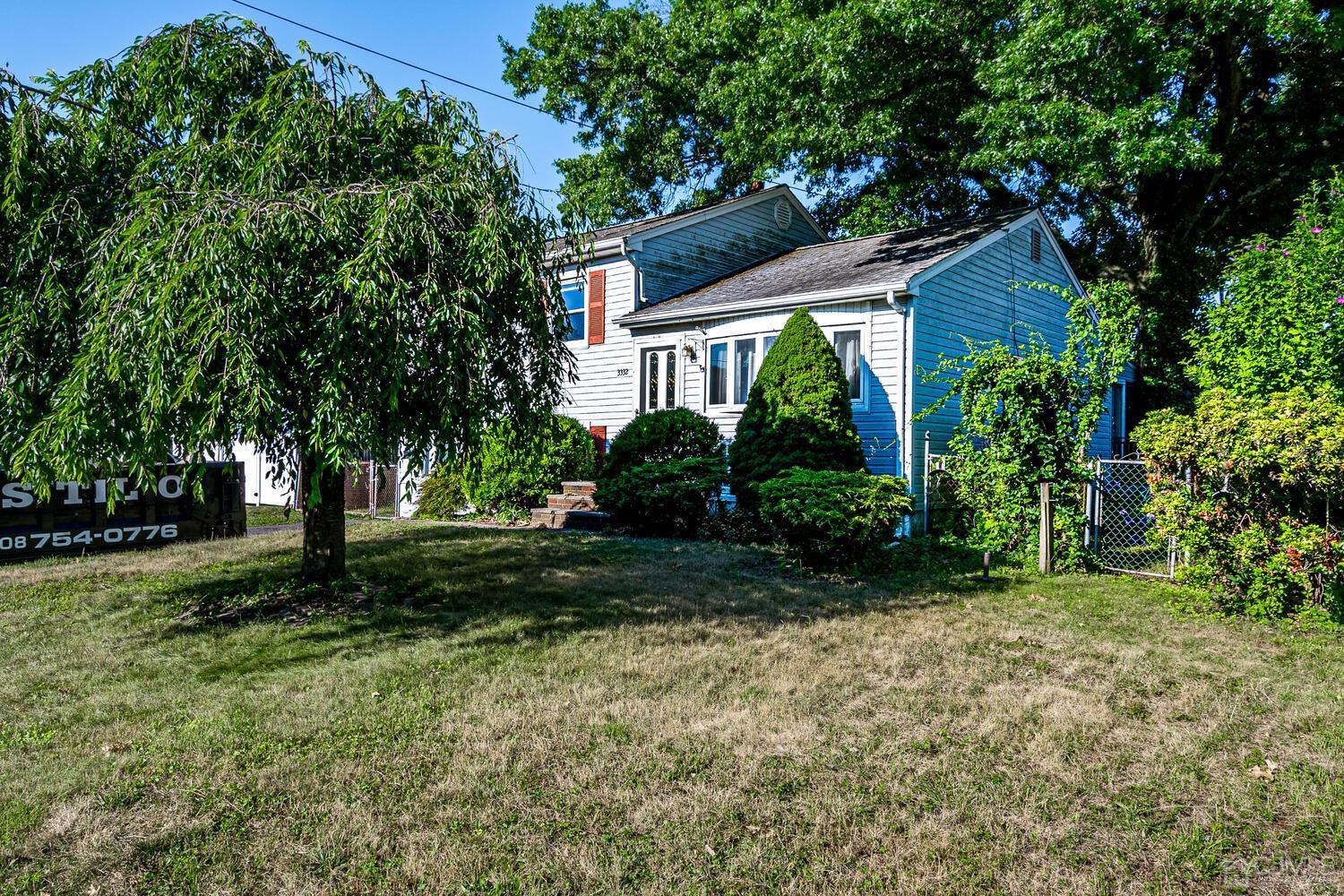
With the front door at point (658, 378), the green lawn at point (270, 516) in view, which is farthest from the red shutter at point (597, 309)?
the green lawn at point (270, 516)

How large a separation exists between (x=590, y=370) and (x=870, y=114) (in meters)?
8.10

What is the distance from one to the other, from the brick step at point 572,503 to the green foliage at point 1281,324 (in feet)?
29.9

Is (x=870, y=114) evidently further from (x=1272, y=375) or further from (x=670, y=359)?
(x=1272, y=375)

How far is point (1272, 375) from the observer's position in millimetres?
10109

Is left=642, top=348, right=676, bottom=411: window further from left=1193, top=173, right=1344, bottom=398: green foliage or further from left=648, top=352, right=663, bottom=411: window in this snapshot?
left=1193, top=173, right=1344, bottom=398: green foliage

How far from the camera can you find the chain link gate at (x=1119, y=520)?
31.4ft

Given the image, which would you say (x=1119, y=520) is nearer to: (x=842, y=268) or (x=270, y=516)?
(x=842, y=268)

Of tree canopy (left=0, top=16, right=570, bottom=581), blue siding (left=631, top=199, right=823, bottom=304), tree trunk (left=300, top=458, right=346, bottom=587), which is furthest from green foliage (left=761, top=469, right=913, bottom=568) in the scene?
blue siding (left=631, top=199, right=823, bottom=304)

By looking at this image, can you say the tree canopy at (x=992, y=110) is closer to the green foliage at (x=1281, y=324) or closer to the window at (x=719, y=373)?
the green foliage at (x=1281, y=324)

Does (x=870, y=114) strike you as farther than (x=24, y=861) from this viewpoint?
Yes

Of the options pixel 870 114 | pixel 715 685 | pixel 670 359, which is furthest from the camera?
pixel 870 114

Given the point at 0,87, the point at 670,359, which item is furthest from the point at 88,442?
the point at 670,359

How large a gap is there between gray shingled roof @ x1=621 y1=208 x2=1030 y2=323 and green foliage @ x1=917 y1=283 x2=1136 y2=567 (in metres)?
3.24

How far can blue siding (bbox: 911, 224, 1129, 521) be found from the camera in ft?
43.2
